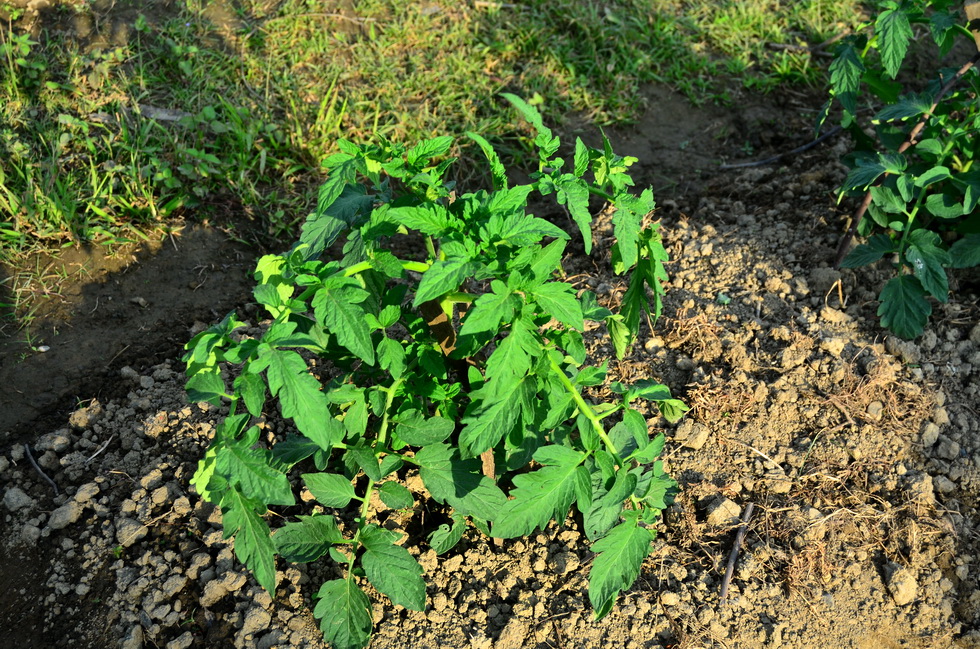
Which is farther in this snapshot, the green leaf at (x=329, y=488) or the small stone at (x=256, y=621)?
the small stone at (x=256, y=621)

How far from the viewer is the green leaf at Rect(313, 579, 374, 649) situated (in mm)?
2107

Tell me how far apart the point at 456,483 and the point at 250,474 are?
1.93 feet

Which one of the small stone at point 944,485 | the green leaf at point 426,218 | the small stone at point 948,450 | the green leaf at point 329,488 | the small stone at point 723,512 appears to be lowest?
the small stone at point 944,485

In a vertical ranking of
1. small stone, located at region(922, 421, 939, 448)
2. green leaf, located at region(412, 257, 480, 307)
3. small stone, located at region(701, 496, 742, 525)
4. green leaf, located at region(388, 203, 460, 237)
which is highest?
green leaf, located at region(388, 203, 460, 237)

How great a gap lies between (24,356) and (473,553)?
2023 mm

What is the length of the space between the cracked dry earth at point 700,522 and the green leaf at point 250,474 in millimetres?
699

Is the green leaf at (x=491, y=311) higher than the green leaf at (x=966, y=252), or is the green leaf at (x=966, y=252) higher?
the green leaf at (x=491, y=311)

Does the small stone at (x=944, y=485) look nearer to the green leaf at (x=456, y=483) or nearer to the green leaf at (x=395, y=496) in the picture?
the green leaf at (x=456, y=483)

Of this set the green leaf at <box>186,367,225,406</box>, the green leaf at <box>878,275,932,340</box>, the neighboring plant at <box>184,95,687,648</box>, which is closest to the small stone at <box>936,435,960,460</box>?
the green leaf at <box>878,275,932,340</box>

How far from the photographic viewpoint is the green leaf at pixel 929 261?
3064 millimetres

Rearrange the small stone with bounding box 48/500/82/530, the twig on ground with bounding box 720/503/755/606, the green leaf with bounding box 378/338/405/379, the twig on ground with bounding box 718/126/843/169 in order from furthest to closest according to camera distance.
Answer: the twig on ground with bounding box 718/126/843/169 → the small stone with bounding box 48/500/82/530 → the twig on ground with bounding box 720/503/755/606 → the green leaf with bounding box 378/338/405/379

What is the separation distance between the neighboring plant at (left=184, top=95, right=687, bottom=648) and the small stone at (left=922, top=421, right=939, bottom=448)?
42.6 inches

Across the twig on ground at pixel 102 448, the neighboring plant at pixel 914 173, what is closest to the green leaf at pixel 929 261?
the neighboring plant at pixel 914 173

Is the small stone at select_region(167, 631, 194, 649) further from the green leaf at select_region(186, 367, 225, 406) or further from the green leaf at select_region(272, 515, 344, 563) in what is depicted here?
the green leaf at select_region(186, 367, 225, 406)
